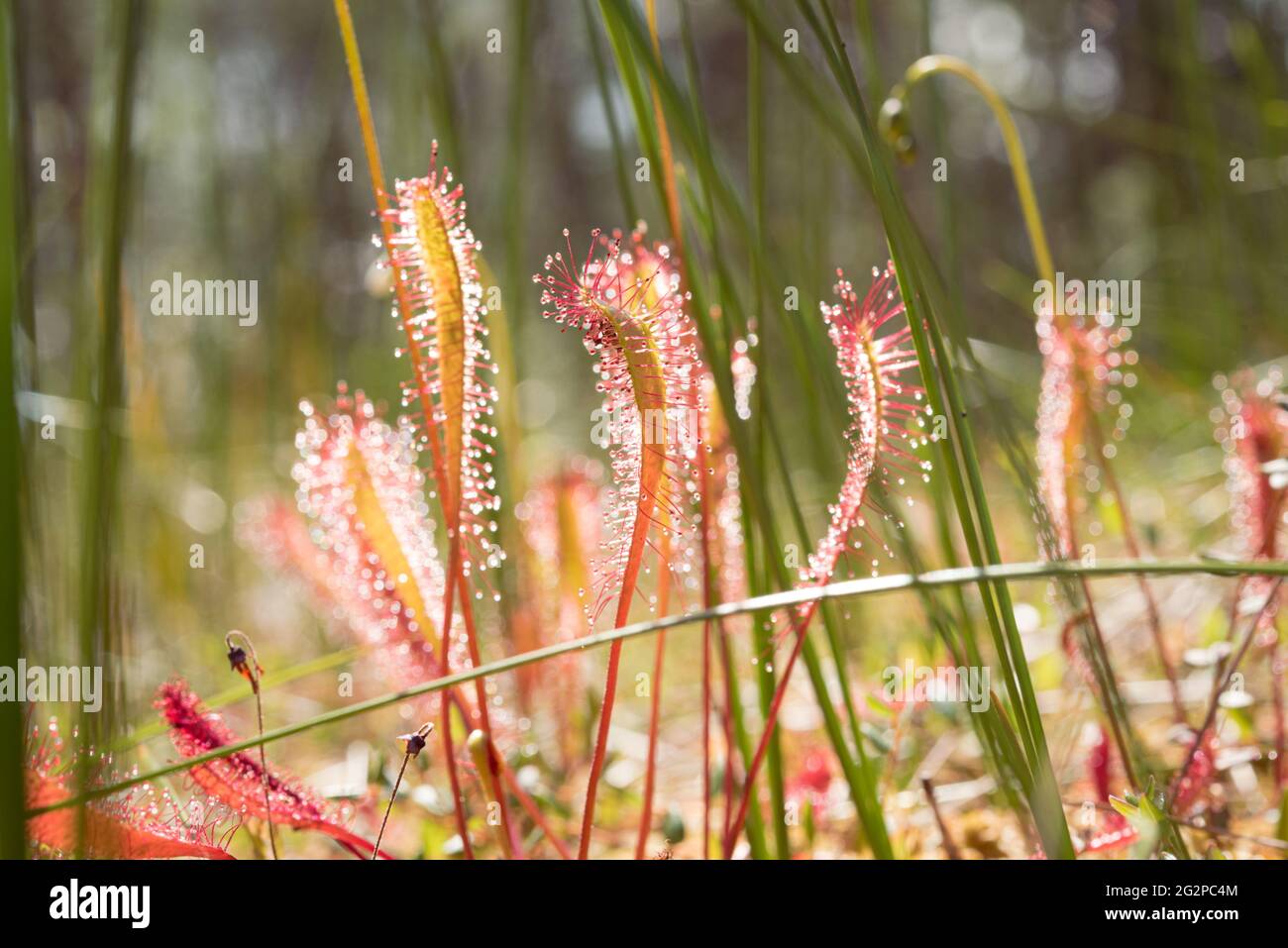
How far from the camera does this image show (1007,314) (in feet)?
17.7

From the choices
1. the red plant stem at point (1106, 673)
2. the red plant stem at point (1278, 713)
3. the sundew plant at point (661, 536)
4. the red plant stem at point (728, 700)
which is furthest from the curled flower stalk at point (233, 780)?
the red plant stem at point (1278, 713)

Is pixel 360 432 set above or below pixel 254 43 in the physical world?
below

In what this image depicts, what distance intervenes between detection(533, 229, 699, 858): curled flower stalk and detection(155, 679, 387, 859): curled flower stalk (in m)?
0.16

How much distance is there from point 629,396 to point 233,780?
0.33m

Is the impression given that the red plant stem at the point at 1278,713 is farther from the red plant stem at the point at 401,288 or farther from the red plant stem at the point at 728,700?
the red plant stem at the point at 401,288

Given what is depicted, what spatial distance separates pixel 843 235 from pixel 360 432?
5507 millimetres

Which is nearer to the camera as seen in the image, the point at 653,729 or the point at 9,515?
the point at 9,515

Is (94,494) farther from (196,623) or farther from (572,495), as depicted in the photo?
(196,623)

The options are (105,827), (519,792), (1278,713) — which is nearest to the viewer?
(105,827)

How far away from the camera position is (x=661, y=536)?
65 cm

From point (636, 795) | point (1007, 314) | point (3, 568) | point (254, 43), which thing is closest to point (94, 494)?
point (3, 568)

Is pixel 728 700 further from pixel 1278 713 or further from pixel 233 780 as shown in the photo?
pixel 1278 713

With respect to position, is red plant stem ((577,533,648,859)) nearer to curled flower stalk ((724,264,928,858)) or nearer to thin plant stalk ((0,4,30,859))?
curled flower stalk ((724,264,928,858))

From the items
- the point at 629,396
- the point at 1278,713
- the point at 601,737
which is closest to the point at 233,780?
the point at 601,737
